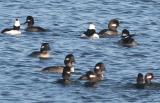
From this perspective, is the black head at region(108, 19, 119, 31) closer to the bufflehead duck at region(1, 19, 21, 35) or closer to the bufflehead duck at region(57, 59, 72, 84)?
the bufflehead duck at region(1, 19, 21, 35)

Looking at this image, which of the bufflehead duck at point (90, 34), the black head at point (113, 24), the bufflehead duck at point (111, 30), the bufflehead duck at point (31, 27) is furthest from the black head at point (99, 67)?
the black head at point (113, 24)

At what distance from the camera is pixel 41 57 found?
46.0m

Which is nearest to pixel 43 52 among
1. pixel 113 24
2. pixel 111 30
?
pixel 111 30

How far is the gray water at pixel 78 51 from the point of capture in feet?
129

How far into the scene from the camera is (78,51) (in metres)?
48.0

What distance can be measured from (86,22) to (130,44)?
689cm

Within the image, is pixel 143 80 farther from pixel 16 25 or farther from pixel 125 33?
pixel 16 25

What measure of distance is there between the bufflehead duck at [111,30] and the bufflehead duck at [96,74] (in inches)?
353

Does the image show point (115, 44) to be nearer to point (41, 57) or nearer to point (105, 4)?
point (41, 57)

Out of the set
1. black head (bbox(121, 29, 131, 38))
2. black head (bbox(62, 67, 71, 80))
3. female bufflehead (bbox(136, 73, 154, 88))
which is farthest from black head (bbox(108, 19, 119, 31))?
female bufflehead (bbox(136, 73, 154, 88))

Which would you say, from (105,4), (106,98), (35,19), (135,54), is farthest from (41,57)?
(105,4)

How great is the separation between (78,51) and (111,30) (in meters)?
4.75

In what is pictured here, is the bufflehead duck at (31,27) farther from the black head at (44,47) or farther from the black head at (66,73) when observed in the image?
the black head at (66,73)

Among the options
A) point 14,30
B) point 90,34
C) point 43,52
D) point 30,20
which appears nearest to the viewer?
point 43,52
